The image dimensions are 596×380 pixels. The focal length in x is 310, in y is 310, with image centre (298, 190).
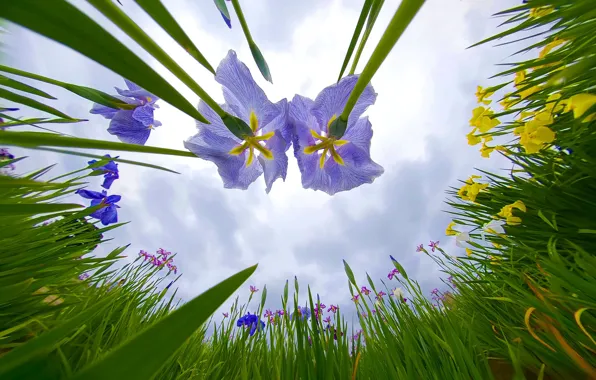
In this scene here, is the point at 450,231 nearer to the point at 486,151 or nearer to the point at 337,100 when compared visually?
the point at 486,151

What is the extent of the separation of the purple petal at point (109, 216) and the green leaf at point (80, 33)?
50.5 inches

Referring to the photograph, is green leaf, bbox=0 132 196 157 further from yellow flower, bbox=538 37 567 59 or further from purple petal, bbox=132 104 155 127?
yellow flower, bbox=538 37 567 59

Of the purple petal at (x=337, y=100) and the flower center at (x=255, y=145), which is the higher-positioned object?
the purple petal at (x=337, y=100)

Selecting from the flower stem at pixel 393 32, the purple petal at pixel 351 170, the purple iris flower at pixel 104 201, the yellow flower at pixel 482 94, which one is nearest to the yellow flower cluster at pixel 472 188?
the yellow flower at pixel 482 94

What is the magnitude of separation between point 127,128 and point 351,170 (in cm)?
32

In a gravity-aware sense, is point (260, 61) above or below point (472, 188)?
below

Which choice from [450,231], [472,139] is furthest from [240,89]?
[450,231]

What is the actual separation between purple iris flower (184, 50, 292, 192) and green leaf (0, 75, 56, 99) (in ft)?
0.73

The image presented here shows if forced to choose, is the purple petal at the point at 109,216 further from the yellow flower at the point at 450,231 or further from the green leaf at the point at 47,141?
the yellow flower at the point at 450,231

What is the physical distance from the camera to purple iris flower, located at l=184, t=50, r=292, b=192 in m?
0.39

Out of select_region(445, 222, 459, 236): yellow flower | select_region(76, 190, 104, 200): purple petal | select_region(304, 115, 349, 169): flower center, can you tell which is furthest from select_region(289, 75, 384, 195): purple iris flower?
select_region(76, 190, 104, 200): purple petal

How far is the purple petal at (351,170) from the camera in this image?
45 centimetres

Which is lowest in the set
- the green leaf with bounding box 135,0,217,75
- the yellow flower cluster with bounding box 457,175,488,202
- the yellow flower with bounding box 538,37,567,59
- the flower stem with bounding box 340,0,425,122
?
the flower stem with bounding box 340,0,425,122

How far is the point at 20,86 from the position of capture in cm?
40
